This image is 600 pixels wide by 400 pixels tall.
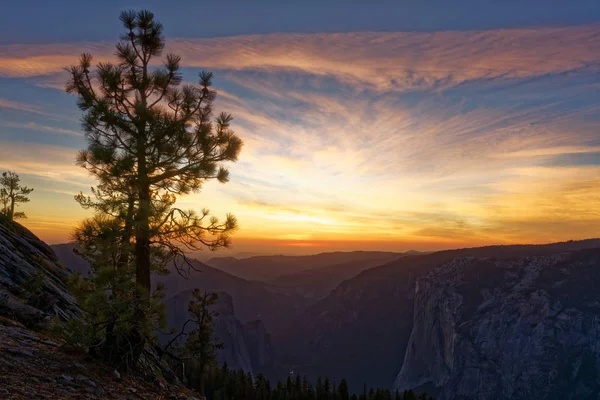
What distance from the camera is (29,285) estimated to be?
70.2 feet

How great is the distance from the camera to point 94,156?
1703 cm

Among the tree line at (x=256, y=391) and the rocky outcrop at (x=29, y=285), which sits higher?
the rocky outcrop at (x=29, y=285)

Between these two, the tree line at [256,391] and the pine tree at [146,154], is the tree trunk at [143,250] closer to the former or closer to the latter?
the pine tree at [146,154]

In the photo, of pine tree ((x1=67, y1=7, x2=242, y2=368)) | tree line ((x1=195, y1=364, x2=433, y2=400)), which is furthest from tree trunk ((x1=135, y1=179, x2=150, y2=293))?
tree line ((x1=195, y1=364, x2=433, y2=400))

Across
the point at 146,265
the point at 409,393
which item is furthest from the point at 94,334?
the point at 409,393

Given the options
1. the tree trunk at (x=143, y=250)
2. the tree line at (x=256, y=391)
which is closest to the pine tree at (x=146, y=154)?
the tree trunk at (x=143, y=250)

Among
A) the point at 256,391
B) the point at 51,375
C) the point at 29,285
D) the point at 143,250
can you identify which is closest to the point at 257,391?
the point at 256,391

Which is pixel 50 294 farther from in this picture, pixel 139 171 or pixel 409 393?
pixel 409 393

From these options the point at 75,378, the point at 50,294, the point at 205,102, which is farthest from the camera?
the point at 50,294

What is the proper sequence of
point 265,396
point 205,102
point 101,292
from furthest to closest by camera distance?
1. point 265,396
2. point 205,102
3. point 101,292

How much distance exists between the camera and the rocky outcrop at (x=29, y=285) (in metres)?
19.0

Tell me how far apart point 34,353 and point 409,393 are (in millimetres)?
143061

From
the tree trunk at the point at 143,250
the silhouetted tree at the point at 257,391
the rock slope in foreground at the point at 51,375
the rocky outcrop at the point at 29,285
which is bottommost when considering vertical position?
the silhouetted tree at the point at 257,391

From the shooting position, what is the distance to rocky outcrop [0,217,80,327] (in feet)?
62.2
